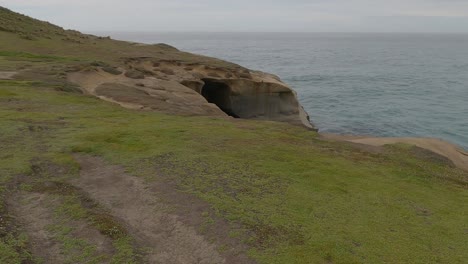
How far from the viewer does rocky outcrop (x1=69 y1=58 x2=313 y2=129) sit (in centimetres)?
2403

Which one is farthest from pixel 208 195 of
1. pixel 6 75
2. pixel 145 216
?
pixel 6 75

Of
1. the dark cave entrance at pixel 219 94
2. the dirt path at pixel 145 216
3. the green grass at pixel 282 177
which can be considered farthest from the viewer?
the dark cave entrance at pixel 219 94

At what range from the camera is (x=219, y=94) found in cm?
3597

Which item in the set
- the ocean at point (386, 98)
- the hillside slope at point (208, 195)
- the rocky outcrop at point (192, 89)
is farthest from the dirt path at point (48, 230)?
the ocean at point (386, 98)

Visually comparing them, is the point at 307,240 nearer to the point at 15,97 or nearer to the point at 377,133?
the point at 15,97

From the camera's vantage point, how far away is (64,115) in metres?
17.7

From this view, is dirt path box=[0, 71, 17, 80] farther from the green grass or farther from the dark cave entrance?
the dark cave entrance

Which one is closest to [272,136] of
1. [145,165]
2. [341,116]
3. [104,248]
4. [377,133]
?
[145,165]

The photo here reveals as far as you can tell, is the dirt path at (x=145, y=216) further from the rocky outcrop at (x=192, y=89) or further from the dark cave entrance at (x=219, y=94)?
the dark cave entrance at (x=219, y=94)

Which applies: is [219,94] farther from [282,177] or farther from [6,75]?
[282,177]

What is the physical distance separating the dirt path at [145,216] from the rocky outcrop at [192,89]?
10.6 m

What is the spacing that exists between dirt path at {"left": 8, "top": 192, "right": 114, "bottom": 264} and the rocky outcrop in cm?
1236

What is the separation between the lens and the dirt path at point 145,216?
334 inches

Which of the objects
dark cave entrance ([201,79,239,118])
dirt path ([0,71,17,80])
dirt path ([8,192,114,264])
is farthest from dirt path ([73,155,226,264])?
dark cave entrance ([201,79,239,118])
